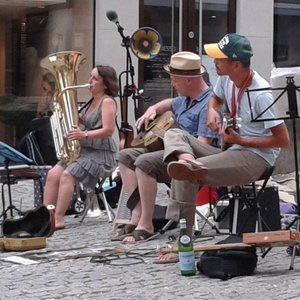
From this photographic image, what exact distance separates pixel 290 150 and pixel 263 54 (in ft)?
8.52

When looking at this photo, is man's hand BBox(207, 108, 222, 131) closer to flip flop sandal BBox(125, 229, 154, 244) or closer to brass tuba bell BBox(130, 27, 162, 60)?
flip flop sandal BBox(125, 229, 154, 244)

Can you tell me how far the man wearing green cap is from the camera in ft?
21.0

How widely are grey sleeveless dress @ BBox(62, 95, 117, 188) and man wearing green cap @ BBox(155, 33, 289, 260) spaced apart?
1842 mm

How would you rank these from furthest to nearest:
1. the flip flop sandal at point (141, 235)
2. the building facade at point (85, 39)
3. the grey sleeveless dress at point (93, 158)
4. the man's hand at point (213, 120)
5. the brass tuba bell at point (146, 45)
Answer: the building facade at point (85, 39)
the brass tuba bell at point (146, 45)
the grey sleeveless dress at point (93, 158)
the flip flop sandal at point (141, 235)
the man's hand at point (213, 120)

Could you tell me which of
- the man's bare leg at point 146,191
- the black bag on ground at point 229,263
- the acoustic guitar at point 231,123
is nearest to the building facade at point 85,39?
the man's bare leg at point 146,191

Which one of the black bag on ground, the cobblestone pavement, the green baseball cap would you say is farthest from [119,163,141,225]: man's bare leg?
the black bag on ground

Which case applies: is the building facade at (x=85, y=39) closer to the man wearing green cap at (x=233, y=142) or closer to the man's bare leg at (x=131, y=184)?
the man's bare leg at (x=131, y=184)

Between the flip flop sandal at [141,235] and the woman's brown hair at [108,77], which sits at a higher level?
the woman's brown hair at [108,77]

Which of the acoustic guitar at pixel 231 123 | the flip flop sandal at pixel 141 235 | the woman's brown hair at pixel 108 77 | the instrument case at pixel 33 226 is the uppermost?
the woman's brown hair at pixel 108 77

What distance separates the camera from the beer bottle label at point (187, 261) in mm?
6082

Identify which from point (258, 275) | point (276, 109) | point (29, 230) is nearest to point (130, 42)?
point (29, 230)

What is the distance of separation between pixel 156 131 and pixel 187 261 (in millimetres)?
1833

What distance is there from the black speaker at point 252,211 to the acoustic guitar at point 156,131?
3.23 feet

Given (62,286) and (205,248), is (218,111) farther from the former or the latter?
(62,286)
